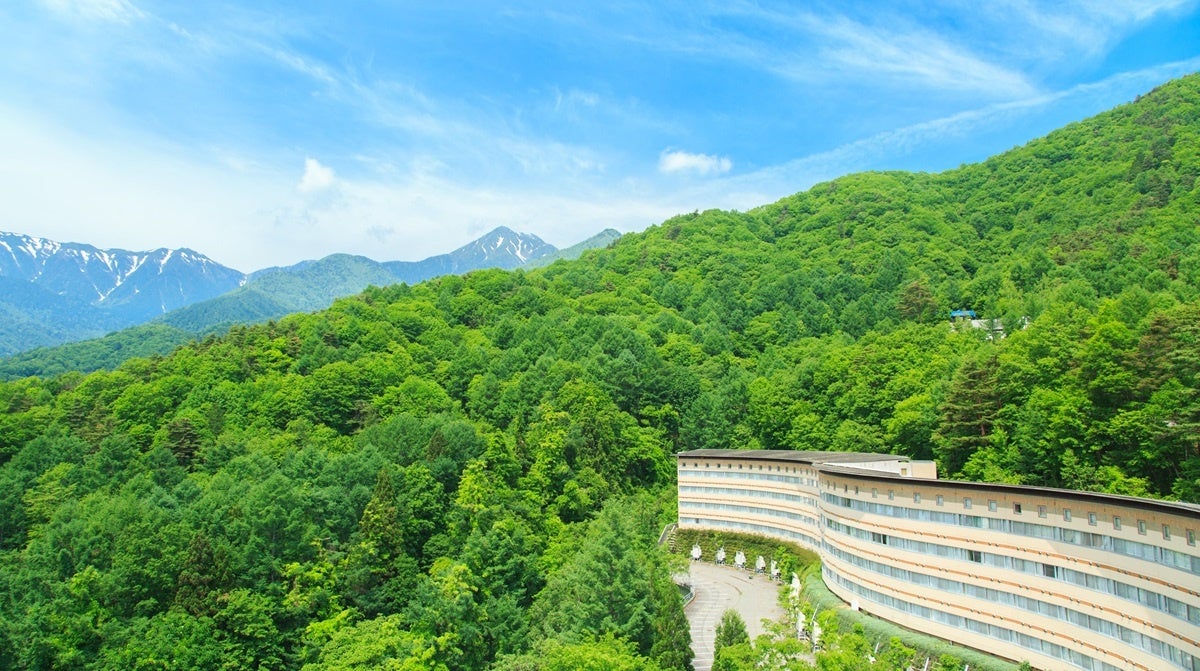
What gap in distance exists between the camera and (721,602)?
42.4 metres

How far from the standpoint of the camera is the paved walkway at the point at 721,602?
120ft

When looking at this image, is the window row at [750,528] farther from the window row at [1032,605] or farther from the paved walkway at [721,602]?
the window row at [1032,605]

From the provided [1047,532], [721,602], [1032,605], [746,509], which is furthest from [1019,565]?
[746,509]

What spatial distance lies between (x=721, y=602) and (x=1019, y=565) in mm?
17603

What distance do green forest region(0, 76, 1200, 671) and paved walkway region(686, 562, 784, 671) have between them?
2773 millimetres

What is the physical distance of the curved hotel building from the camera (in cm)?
2256

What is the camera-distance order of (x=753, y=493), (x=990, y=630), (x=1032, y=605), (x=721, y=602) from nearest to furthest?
(x=1032, y=605) < (x=990, y=630) < (x=721, y=602) < (x=753, y=493)

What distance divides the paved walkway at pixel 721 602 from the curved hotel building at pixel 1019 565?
4.07 meters

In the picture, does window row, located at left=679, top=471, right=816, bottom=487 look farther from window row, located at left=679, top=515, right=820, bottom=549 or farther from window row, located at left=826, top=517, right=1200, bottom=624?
window row, located at left=826, top=517, right=1200, bottom=624

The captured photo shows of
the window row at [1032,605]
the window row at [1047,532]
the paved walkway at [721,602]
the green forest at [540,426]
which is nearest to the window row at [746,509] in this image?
the green forest at [540,426]

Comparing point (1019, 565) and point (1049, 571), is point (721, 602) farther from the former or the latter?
point (1049, 571)

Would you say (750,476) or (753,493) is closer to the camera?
(753,493)

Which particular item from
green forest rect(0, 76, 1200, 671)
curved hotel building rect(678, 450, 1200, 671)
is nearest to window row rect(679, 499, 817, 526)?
green forest rect(0, 76, 1200, 671)

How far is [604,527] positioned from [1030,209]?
9596cm
